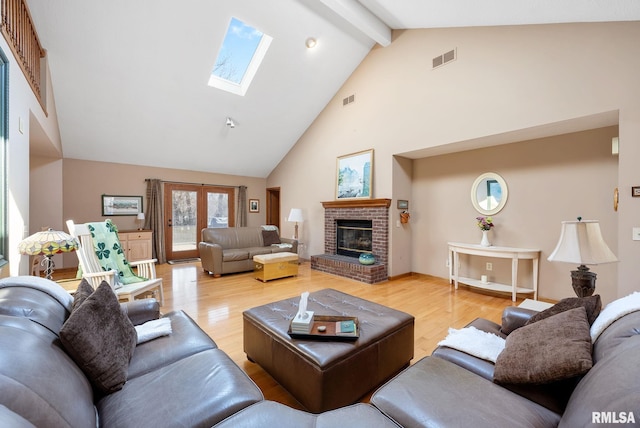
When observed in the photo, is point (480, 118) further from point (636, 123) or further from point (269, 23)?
point (269, 23)

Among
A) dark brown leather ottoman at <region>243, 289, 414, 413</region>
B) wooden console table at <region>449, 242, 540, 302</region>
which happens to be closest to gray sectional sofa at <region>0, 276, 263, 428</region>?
dark brown leather ottoman at <region>243, 289, 414, 413</region>

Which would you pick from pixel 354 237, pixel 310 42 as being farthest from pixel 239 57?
pixel 354 237

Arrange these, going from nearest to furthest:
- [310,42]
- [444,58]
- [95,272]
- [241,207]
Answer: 1. [95,272]
2. [444,58]
3. [310,42]
4. [241,207]

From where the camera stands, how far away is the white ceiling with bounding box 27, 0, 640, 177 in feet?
10.6

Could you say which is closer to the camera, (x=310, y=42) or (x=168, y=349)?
(x=168, y=349)

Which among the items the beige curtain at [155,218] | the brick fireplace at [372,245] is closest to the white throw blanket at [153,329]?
the brick fireplace at [372,245]

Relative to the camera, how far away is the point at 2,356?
0.77 meters

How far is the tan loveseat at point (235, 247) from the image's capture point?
4.81m

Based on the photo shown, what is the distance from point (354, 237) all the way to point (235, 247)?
242 cm

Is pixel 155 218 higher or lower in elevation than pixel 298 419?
higher

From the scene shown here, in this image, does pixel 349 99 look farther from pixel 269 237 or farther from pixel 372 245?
pixel 269 237

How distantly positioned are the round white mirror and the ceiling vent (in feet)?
5.84

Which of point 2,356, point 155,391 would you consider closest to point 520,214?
point 155,391

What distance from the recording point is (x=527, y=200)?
375 centimetres
